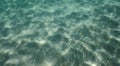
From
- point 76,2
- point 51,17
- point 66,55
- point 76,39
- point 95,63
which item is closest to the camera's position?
point 95,63

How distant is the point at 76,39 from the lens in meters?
5.77

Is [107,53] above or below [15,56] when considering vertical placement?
above

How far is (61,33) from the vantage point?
618 centimetres

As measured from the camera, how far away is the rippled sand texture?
Result: 5094 mm

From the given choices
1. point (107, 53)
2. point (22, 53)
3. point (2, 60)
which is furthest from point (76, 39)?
point (2, 60)

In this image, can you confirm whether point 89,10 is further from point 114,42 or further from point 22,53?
point 22,53

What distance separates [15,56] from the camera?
5.41 metres

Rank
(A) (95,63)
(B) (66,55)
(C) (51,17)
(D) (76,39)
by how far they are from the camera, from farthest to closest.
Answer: (C) (51,17) → (D) (76,39) → (B) (66,55) → (A) (95,63)

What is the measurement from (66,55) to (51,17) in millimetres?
2745

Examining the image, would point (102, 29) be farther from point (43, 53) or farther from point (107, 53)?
point (43, 53)

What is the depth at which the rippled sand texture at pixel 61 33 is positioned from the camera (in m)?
5.09

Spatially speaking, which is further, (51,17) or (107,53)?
(51,17)

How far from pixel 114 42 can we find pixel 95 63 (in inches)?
48.3

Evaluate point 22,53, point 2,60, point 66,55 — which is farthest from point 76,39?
point 2,60
